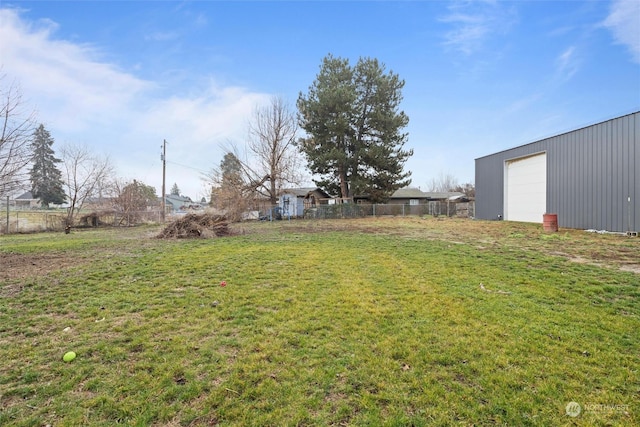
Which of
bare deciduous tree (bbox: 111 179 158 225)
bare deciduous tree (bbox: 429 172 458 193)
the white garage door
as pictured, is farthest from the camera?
bare deciduous tree (bbox: 429 172 458 193)

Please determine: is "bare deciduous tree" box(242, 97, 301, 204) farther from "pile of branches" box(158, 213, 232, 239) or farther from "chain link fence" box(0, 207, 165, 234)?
"pile of branches" box(158, 213, 232, 239)

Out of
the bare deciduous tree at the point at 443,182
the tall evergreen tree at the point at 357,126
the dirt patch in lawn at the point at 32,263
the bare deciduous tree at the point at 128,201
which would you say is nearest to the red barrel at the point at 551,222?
the tall evergreen tree at the point at 357,126

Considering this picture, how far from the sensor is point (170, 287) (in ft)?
15.1

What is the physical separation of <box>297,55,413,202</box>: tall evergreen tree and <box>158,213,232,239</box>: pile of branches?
13358mm

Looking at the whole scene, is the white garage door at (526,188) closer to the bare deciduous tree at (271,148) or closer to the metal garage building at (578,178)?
the metal garage building at (578,178)

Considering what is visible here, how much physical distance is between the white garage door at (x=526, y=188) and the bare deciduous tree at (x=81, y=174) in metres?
27.8

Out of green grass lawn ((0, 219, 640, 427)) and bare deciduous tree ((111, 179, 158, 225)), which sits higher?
bare deciduous tree ((111, 179, 158, 225))

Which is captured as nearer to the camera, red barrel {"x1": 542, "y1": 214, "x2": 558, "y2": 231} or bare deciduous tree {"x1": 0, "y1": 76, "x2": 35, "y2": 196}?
bare deciduous tree {"x1": 0, "y1": 76, "x2": 35, "y2": 196}

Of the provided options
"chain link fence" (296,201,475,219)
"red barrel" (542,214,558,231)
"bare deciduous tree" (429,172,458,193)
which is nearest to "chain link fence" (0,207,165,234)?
"chain link fence" (296,201,475,219)

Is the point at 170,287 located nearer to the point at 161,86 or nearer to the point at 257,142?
the point at 161,86

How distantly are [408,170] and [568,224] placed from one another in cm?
1330

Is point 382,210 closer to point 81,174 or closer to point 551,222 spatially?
point 551,222

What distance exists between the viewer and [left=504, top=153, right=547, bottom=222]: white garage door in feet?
51.6

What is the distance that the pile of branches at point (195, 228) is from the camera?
1112 cm
